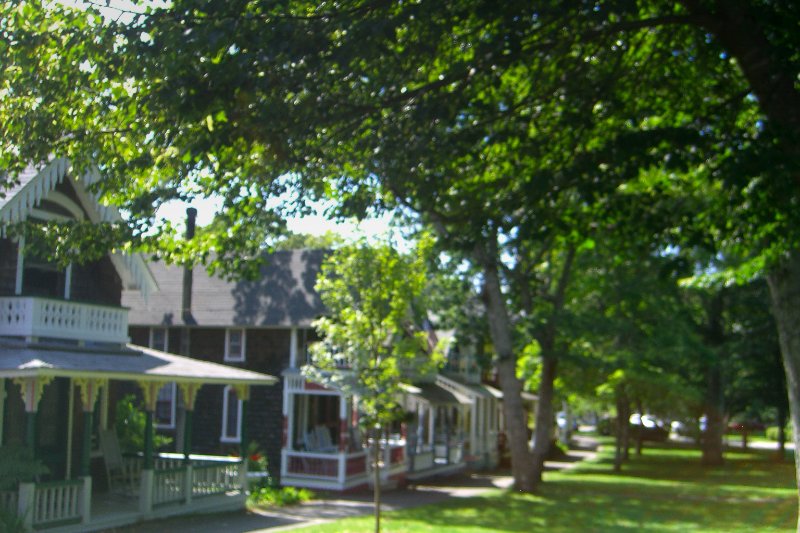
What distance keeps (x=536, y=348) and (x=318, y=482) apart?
963 centimetres

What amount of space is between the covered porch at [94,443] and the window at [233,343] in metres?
7.66

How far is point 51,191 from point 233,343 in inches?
478

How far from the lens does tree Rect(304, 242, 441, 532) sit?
18391 millimetres

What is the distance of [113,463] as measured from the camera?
21484 millimetres

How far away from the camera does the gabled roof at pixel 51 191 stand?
17.7m

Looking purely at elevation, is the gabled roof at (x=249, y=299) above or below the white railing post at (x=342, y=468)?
above

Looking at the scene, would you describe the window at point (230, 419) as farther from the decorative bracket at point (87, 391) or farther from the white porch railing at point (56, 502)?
the white porch railing at point (56, 502)

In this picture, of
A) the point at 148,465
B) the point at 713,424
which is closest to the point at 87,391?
the point at 148,465

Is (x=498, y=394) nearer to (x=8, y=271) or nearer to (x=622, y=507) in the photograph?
(x=622, y=507)

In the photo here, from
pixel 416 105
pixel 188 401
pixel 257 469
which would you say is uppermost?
pixel 416 105

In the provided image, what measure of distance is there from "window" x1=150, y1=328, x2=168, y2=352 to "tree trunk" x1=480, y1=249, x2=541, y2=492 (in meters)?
11.0

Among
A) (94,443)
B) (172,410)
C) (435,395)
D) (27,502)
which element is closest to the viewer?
(27,502)

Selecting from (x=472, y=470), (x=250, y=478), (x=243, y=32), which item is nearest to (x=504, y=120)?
(x=243, y=32)

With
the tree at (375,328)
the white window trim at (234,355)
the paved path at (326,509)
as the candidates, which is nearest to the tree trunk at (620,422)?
the paved path at (326,509)
